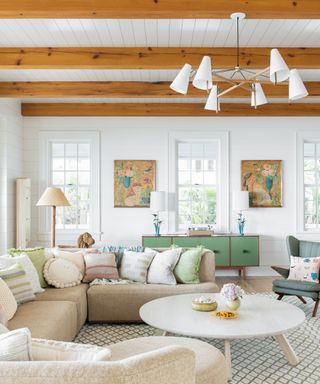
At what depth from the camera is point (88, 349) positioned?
1646 mm

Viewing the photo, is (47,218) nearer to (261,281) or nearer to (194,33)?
(261,281)

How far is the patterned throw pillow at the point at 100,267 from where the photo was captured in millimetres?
4566

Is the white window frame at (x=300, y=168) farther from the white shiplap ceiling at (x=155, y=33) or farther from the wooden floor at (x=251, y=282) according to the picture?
the white shiplap ceiling at (x=155, y=33)

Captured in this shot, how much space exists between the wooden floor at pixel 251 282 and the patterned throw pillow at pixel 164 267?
6.24 feet

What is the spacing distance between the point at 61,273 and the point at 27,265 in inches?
18.9

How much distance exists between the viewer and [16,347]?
1.48 metres

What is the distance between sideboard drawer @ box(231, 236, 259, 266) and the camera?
22.0 ft

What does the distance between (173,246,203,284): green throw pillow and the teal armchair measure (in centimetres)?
104

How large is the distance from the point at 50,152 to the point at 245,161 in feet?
11.3

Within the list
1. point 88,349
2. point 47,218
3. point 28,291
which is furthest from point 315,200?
point 88,349

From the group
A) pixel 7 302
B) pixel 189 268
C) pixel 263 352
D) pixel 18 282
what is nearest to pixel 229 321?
pixel 263 352

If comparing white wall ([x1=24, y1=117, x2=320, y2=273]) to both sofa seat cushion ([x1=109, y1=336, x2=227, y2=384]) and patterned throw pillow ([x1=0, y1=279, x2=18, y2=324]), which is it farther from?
sofa seat cushion ([x1=109, y1=336, x2=227, y2=384])

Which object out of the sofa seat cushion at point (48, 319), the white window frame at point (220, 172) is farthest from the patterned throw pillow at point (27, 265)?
the white window frame at point (220, 172)

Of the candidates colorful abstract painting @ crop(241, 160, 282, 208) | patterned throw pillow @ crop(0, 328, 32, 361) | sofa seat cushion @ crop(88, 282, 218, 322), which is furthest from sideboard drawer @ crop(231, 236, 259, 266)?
patterned throw pillow @ crop(0, 328, 32, 361)
